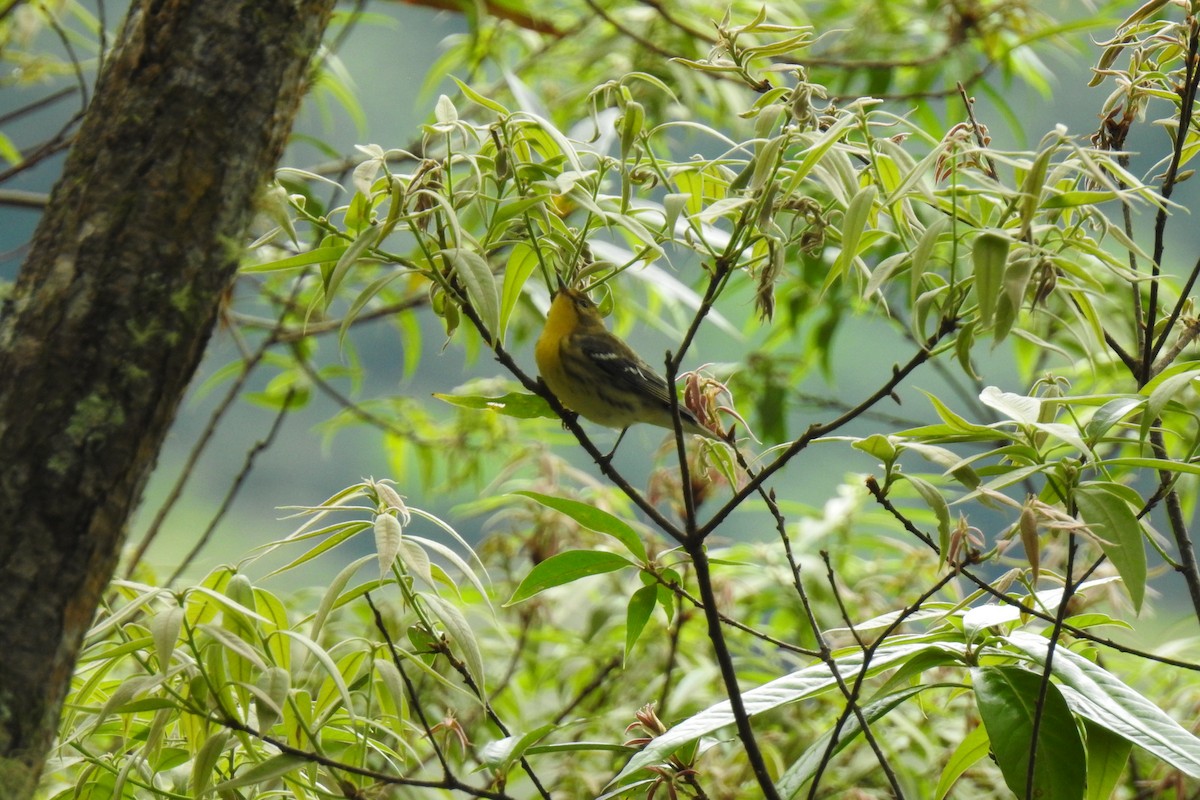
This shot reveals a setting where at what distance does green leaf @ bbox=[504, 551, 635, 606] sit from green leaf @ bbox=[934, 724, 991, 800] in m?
0.40

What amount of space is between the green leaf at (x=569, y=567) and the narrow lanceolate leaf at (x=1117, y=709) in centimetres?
41

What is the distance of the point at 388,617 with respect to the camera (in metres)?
2.28

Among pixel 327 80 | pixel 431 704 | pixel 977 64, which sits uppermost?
pixel 977 64

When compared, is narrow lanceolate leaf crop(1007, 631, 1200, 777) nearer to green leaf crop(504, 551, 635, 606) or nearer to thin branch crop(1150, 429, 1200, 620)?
thin branch crop(1150, 429, 1200, 620)

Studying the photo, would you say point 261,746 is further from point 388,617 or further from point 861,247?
point 388,617

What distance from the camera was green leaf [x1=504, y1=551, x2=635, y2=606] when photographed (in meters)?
1.16

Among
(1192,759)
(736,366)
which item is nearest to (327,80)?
(736,366)

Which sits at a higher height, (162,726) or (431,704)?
(162,726)

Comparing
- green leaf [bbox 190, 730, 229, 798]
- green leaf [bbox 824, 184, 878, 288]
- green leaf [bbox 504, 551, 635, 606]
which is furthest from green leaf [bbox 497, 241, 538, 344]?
green leaf [bbox 190, 730, 229, 798]

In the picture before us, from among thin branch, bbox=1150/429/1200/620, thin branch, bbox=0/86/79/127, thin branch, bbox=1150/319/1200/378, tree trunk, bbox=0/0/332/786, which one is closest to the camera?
tree trunk, bbox=0/0/332/786

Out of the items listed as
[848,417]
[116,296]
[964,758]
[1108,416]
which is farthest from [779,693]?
[116,296]

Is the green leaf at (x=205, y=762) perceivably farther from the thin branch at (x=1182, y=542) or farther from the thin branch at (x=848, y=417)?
the thin branch at (x=1182, y=542)

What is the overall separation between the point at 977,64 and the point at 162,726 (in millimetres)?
3198

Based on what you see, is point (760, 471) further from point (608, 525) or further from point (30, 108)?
point (30, 108)
